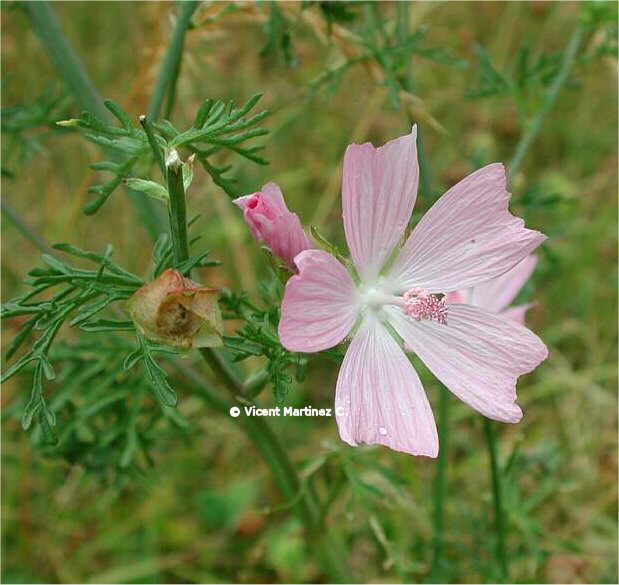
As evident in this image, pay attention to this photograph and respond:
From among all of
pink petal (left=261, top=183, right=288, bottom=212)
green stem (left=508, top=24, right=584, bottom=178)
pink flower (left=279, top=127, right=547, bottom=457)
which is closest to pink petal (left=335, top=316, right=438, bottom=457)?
pink flower (left=279, top=127, right=547, bottom=457)

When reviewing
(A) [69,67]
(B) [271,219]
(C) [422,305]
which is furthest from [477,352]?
(A) [69,67]

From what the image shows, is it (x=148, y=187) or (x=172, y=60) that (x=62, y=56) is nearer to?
(x=172, y=60)

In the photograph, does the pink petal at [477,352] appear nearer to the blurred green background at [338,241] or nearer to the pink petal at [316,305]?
the pink petal at [316,305]

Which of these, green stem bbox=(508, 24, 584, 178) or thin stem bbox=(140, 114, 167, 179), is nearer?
thin stem bbox=(140, 114, 167, 179)

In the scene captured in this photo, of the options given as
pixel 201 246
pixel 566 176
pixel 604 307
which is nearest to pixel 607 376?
pixel 604 307

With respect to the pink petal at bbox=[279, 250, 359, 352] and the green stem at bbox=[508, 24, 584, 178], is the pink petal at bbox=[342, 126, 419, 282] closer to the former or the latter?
the pink petal at bbox=[279, 250, 359, 352]

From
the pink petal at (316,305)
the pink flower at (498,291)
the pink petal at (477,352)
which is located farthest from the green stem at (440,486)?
the pink petal at (316,305)
